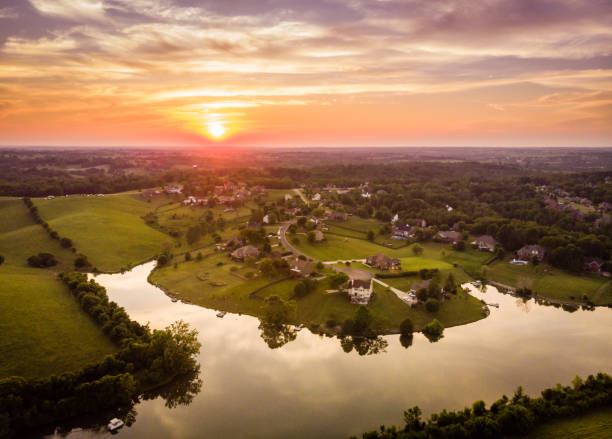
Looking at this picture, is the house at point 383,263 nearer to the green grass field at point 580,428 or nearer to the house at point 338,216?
the house at point 338,216

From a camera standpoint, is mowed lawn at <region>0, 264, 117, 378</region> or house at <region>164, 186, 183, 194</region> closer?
mowed lawn at <region>0, 264, 117, 378</region>

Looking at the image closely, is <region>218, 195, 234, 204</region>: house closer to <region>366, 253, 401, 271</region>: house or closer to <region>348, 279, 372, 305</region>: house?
<region>366, 253, 401, 271</region>: house

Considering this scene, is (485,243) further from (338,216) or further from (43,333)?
(43,333)

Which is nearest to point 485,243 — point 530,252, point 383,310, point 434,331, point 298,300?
point 530,252

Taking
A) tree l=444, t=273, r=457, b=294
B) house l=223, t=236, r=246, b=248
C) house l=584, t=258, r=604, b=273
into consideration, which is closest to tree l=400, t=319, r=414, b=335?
tree l=444, t=273, r=457, b=294

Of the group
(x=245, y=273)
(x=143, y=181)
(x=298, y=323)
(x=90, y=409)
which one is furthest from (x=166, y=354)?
(x=143, y=181)

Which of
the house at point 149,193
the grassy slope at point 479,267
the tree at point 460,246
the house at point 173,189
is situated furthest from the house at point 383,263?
the house at point 173,189
